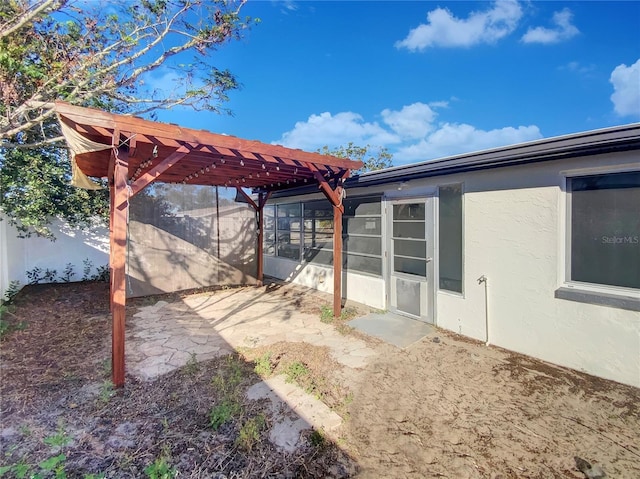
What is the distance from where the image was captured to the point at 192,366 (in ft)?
11.5

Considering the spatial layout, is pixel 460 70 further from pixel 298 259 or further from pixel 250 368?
pixel 250 368

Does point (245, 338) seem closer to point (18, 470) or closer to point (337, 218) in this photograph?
point (337, 218)

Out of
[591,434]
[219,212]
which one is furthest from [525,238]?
[219,212]

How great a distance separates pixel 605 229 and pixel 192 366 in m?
4.91

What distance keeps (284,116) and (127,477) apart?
55.3 feet

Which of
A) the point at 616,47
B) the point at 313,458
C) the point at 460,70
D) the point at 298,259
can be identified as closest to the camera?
the point at 313,458

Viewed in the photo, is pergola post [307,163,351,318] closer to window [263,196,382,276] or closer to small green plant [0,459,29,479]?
window [263,196,382,276]

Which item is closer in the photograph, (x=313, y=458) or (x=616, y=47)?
(x=313, y=458)

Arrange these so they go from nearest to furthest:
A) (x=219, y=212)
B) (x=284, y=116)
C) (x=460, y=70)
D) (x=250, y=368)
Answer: (x=250, y=368) → (x=219, y=212) → (x=460, y=70) → (x=284, y=116)

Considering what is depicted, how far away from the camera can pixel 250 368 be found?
3500 mm

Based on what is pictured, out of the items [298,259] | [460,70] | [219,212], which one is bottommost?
[298,259]

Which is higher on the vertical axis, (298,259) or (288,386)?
(298,259)

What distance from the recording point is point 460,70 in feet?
32.1

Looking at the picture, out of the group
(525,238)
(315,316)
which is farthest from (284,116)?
(525,238)
